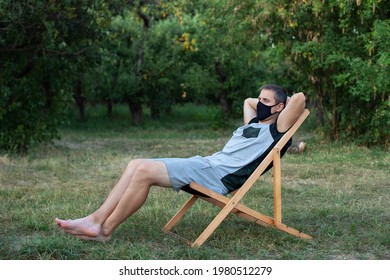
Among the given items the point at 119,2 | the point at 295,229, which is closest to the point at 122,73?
the point at 119,2

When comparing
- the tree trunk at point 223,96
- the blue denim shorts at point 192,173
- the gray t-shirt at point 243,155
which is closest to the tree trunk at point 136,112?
the tree trunk at point 223,96

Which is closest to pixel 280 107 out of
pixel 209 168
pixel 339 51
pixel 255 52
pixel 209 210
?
pixel 209 168

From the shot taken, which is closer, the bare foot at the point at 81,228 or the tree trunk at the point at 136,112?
the bare foot at the point at 81,228

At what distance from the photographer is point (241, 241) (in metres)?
5.38

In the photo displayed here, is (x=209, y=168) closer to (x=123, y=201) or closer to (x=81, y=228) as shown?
(x=123, y=201)

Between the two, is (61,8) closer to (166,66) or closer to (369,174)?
(369,174)

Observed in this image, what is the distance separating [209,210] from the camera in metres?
6.60

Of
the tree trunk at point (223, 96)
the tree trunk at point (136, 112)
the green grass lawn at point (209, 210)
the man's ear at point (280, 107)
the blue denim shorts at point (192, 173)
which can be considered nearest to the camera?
the green grass lawn at point (209, 210)

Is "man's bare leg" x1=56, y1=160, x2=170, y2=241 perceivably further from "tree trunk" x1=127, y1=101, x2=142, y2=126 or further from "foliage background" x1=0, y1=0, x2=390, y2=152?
"tree trunk" x1=127, y1=101, x2=142, y2=126

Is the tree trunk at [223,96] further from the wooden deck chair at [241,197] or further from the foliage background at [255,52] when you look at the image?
the wooden deck chair at [241,197]

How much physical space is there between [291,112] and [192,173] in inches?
36.5

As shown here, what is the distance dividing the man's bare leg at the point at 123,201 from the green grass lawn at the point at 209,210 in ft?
0.33

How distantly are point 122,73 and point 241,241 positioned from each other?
18402 millimetres

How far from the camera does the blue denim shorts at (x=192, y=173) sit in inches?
204
